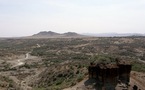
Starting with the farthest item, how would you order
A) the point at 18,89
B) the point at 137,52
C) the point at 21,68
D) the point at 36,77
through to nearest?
the point at 137,52, the point at 21,68, the point at 36,77, the point at 18,89

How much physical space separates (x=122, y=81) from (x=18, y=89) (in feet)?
54.1

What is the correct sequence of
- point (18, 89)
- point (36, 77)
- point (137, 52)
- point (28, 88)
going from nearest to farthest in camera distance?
point (18, 89), point (28, 88), point (36, 77), point (137, 52)

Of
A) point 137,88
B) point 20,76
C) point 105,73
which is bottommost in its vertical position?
point 20,76

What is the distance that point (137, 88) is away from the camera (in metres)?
25.2

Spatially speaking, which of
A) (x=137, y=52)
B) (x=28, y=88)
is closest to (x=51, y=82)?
(x=28, y=88)

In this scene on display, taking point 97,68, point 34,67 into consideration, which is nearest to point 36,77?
point 34,67

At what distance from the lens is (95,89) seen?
24797 mm

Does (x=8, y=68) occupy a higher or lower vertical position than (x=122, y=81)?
lower

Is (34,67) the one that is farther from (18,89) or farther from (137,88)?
(137,88)

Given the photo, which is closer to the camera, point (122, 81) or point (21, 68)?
point (122, 81)

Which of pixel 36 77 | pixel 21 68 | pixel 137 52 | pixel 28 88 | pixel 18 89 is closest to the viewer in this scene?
pixel 18 89

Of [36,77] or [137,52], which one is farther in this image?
[137,52]

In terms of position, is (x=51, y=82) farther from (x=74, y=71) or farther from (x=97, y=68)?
(x=97, y=68)

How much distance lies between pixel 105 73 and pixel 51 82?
1548 centimetres
